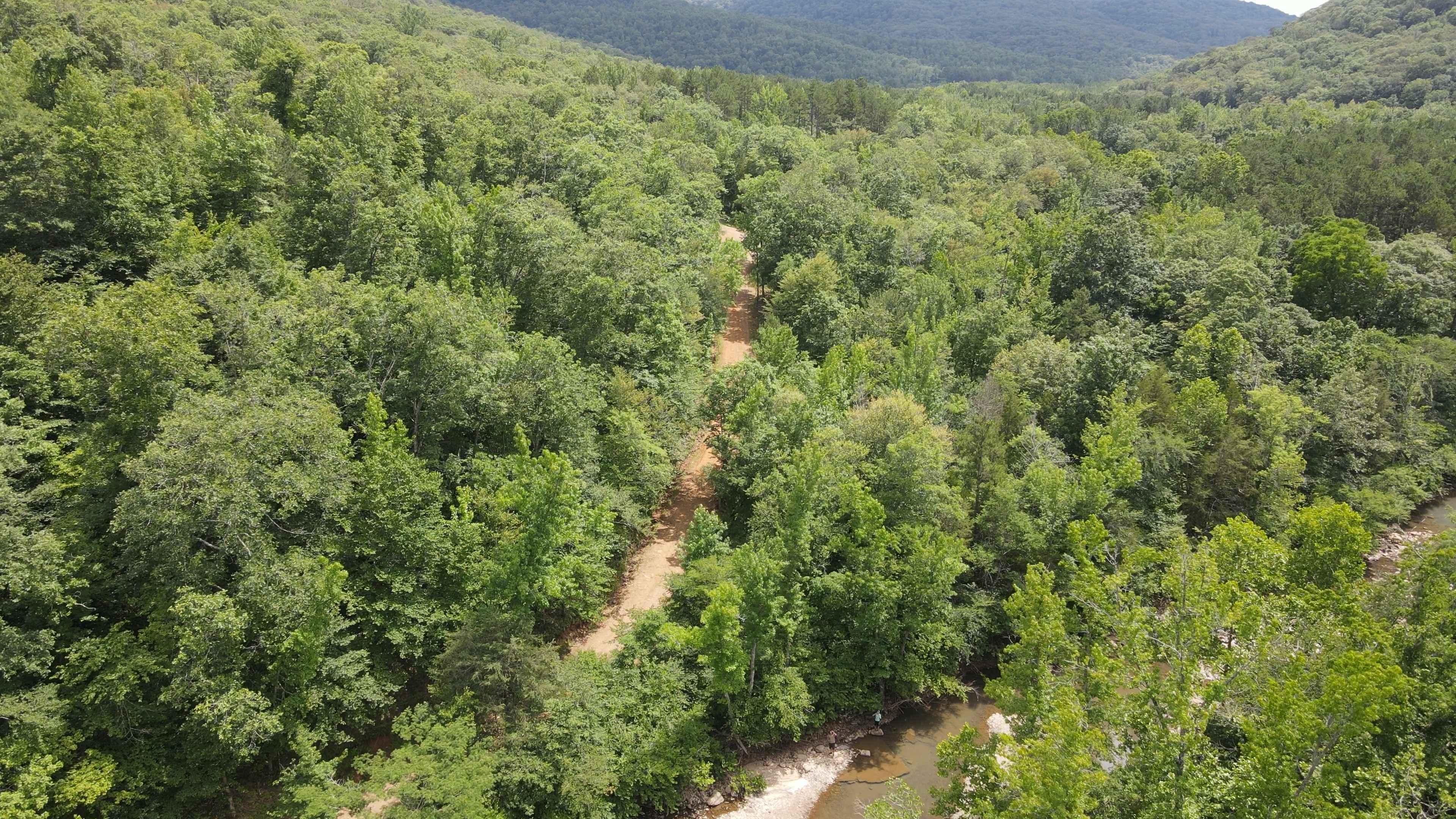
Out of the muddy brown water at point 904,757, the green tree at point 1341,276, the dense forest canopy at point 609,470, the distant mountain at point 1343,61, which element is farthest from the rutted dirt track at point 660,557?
the distant mountain at point 1343,61

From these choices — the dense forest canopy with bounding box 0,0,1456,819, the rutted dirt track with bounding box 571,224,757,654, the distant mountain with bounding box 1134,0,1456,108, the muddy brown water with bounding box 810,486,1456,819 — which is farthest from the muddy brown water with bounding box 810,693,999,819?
the distant mountain with bounding box 1134,0,1456,108

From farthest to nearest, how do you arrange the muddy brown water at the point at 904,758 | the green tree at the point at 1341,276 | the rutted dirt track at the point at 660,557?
the green tree at the point at 1341,276
the rutted dirt track at the point at 660,557
the muddy brown water at the point at 904,758

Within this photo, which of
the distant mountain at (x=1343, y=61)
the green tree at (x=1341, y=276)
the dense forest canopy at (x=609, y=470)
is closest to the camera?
the dense forest canopy at (x=609, y=470)

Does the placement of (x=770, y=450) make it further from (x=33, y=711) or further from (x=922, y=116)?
(x=922, y=116)

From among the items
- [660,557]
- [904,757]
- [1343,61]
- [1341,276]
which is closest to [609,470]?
[660,557]

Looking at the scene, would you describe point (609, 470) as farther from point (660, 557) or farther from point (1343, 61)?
point (1343, 61)

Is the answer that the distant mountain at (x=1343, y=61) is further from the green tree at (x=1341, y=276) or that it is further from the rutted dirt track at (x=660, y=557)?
the rutted dirt track at (x=660, y=557)
